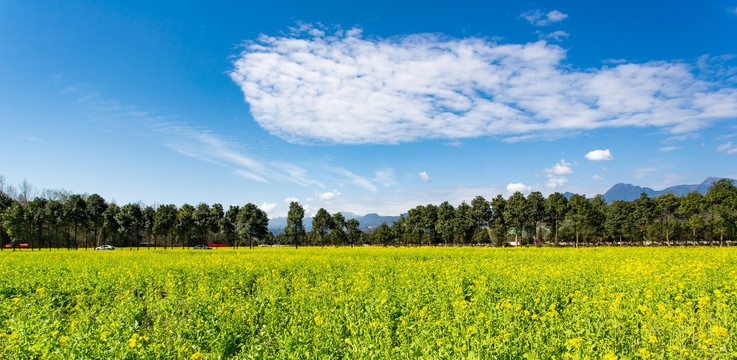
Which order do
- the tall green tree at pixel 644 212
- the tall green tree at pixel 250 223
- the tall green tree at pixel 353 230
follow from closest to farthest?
1. the tall green tree at pixel 250 223
2. the tall green tree at pixel 644 212
3. the tall green tree at pixel 353 230

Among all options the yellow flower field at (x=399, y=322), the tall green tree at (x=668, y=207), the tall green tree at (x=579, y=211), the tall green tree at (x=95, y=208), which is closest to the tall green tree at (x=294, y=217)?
the tall green tree at (x=95, y=208)

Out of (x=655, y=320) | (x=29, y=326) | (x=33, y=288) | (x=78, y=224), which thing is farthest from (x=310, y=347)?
(x=78, y=224)

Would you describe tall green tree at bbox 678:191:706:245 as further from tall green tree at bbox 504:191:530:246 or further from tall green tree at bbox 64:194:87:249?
tall green tree at bbox 64:194:87:249

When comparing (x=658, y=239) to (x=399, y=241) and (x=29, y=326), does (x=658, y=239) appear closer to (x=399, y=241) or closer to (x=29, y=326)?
(x=399, y=241)

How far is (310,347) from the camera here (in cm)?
636

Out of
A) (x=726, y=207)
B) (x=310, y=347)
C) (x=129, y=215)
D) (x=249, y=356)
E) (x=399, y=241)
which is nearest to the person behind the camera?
(x=249, y=356)

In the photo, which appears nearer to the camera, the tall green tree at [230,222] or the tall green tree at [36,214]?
the tall green tree at [36,214]

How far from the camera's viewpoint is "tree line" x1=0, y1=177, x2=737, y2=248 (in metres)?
63.5

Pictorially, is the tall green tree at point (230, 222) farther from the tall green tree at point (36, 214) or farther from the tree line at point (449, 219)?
the tall green tree at point (36, 214)

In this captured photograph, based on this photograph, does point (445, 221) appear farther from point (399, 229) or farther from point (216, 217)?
point (216, 217)

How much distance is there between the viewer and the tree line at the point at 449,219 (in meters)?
63.5

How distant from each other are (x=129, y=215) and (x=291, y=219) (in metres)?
32.6

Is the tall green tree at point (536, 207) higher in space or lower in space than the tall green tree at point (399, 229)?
higher

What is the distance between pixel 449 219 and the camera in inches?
3354
